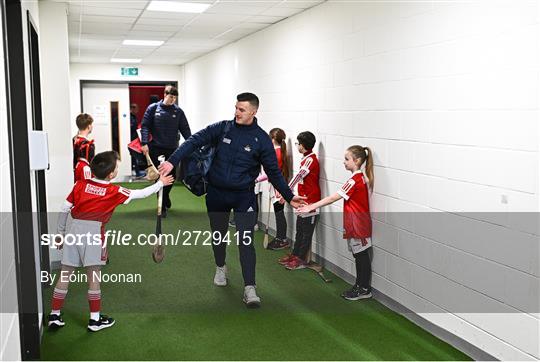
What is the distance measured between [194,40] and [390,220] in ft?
17.0

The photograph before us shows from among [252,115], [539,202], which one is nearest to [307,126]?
[252,115]

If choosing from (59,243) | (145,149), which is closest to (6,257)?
(59,243)

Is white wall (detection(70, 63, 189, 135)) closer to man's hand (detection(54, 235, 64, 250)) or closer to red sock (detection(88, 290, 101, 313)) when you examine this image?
man's hand (detection(54, 235, 64, 250))

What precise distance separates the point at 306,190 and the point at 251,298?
4.68 ft

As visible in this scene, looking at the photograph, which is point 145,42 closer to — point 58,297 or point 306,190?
point 306,190

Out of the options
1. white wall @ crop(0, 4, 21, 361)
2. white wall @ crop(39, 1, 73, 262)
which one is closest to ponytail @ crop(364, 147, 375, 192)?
white wall @ crop(0, 4, 21, 361)

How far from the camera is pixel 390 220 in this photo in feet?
13.6

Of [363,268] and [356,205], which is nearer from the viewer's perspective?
[356,205]

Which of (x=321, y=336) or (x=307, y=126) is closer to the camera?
(x=321, y=336)

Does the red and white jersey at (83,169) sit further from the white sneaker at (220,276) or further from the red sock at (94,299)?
the white sneaker at (220,276)

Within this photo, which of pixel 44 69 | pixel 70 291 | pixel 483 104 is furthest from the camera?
pixel 44 69

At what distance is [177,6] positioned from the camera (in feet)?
18.5

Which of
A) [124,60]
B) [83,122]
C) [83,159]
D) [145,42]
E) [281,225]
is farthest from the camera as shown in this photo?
[124,60]

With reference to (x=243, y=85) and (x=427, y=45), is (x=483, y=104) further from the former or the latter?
(x=243, y=85)
